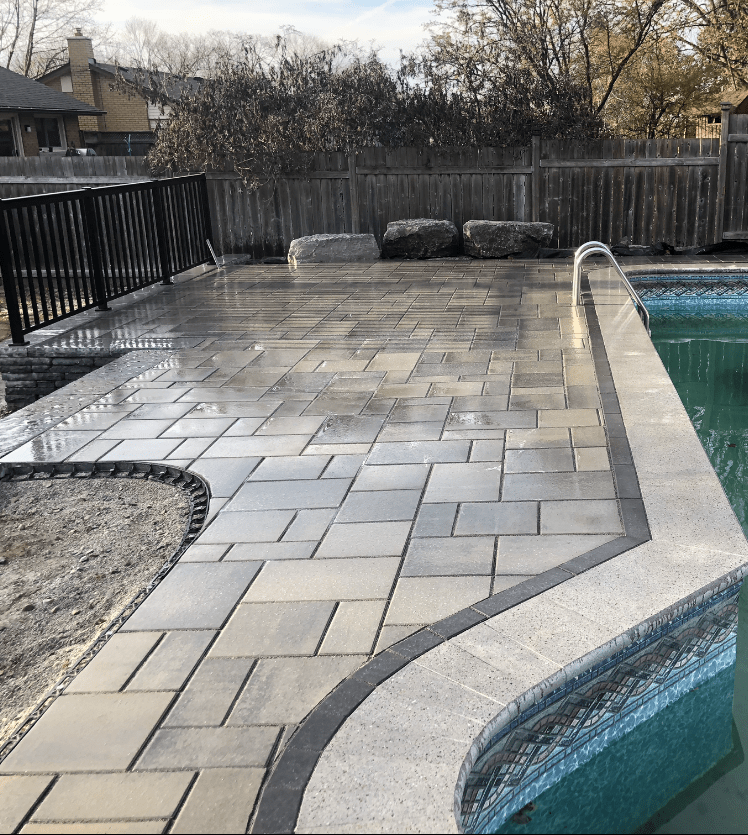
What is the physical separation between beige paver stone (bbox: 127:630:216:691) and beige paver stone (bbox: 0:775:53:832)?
0.38 meters

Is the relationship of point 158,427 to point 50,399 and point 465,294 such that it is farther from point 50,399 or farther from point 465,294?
point 465,294

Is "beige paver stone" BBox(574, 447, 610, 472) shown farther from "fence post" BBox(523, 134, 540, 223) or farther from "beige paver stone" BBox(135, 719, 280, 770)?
"fence post" BBox(523, 134, 540, 223)

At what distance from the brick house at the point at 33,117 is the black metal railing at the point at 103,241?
19751 millimetres

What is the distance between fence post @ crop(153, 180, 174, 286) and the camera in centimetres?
877

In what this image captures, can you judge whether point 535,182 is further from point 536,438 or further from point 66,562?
point 66,562

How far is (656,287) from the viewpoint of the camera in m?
9.25

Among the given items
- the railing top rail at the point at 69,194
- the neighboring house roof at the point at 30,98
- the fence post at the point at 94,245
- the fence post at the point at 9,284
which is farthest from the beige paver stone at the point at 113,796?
the neighboring house roof at the point at 30,98

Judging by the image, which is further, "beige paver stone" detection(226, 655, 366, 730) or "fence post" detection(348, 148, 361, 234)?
"fence post" detection(348, 148, 361, 234)

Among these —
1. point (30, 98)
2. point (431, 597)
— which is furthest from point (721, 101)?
point (30, 98)

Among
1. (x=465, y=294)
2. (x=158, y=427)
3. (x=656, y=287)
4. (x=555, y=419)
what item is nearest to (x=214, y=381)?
(x=158, y=427)

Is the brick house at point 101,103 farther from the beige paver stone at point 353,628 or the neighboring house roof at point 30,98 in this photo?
the beige paver stone at point 353,628

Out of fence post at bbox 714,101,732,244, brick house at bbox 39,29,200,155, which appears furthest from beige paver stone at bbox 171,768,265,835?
brick house at bbox 39,29,200,155

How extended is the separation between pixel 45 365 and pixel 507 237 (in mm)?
6083

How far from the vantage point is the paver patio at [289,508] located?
6.71 ft
